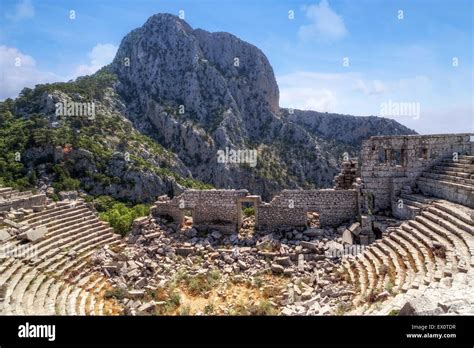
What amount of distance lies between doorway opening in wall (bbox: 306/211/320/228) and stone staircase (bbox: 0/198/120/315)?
9397 mm

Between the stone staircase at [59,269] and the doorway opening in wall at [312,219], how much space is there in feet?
30.8

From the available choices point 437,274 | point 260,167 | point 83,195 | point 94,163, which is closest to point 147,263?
point 437,274

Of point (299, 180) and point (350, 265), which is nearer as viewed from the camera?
point (350, 265)

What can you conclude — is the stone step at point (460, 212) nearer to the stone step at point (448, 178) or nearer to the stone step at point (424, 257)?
the stone step at point (448, 178)

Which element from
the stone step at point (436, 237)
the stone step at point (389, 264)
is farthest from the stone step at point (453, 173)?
the stone step at point (389, 264)

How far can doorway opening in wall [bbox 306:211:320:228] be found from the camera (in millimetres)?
18223

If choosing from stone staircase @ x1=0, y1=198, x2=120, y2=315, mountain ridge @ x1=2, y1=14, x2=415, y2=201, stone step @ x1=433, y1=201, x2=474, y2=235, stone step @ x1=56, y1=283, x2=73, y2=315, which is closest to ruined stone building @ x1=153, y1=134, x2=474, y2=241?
stone step @ x1=433, y1=201, x2=474, y2=235

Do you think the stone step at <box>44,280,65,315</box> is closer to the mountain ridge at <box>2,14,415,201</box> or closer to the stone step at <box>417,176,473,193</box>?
the stone step at <box>417,176,473,193</box>

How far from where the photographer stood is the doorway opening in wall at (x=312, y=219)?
18223 millimetres

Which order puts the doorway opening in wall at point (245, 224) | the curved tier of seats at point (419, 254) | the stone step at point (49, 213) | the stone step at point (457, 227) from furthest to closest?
the doorway opening in wall at point (245, 224) < the stone step at point (49, 213) < the stone step at point (457, 227) < the curved tier of seats at point (419, 254)

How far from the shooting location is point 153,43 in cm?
8044
